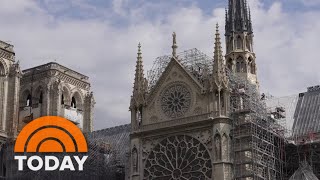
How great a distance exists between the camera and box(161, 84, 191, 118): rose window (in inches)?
2039

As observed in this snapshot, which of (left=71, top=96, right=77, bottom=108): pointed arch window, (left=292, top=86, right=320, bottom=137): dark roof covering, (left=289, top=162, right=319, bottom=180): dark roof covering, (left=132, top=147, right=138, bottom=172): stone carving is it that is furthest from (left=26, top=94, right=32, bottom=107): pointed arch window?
(left=289, top=162, right=319, bottom=180): dark roof covering

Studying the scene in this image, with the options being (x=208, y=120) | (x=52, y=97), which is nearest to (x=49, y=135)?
(x=52, y=97)

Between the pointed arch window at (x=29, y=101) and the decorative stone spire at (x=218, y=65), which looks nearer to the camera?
the decorative stone spire at (x=218, y=65)

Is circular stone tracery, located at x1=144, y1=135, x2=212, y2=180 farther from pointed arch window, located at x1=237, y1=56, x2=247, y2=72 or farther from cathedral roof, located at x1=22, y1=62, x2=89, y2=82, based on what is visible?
cathedral roof, located at x1=22, y1=62, x2=89, y2=82

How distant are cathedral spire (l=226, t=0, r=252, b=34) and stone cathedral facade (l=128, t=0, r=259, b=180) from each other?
12.3 metres

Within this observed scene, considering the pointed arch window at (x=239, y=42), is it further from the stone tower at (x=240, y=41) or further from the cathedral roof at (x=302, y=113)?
the cathedral roof at (x=302, y=113)

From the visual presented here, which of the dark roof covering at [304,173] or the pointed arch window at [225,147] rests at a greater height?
the pointed arch window at [225,147]

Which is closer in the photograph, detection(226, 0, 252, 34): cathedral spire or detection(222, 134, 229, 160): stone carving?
detection(222, 134, 229, 160): stone carving

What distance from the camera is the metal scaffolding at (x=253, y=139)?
159 ft

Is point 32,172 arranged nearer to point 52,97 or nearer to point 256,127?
point 52,97

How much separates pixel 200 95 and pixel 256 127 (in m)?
5.28

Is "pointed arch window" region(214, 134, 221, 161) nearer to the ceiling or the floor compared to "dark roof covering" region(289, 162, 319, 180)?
nearer to the ceiling

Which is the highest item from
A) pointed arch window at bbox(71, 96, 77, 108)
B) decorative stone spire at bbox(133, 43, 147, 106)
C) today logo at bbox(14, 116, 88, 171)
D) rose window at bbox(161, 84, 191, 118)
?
pointed arch window at bbox(71, 96, 77, 108)

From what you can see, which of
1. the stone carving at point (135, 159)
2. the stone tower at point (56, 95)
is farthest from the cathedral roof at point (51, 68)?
the stone carving at point (135, 159)
